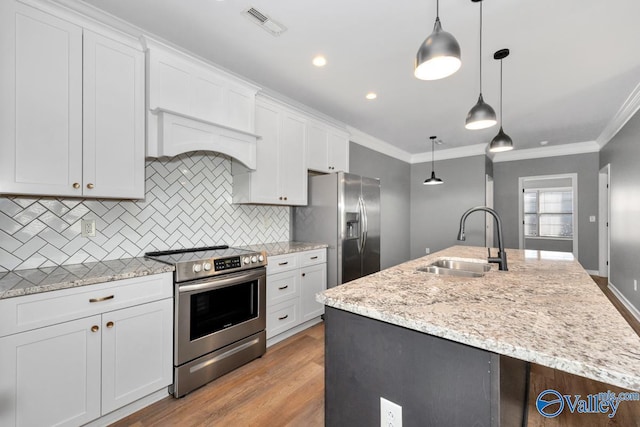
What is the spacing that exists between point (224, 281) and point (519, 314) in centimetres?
186

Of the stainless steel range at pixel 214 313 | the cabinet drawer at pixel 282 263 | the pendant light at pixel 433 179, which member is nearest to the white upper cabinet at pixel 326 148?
the cabinet drawer at pixel 282 263

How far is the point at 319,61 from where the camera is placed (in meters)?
2.48

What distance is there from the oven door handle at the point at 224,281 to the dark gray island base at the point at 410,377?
1188 millimetres

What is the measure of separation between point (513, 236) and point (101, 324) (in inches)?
282

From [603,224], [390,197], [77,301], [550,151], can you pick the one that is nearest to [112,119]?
[77,301]

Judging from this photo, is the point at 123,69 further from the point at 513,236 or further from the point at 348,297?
the point at 513,236

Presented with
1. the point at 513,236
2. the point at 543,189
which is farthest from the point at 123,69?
the point at 543,189

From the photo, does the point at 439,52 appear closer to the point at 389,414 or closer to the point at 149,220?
the point at 389,414

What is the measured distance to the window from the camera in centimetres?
680

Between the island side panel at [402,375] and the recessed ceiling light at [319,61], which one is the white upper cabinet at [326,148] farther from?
the island side panel at [402,375]

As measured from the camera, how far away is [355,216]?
11.2 ft

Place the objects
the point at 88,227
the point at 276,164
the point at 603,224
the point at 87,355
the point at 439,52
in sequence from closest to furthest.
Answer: the point at 439,52, the point at 87,355, the point at 88,227, the point at 276,164, the point at 603,224

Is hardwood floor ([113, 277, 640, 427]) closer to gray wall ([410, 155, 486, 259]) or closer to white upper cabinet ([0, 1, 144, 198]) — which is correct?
white upper cabinet ([0, 1, 144, 198])

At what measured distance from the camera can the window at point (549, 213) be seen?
6.80m
